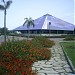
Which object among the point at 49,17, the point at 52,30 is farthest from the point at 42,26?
the point at 49,17

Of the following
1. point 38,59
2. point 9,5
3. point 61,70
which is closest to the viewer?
point 61,70

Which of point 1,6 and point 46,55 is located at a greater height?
point 1,6

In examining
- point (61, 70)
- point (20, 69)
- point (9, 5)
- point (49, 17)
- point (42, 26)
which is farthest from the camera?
point (49, 17)

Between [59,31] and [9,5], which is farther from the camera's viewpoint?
[59,31]

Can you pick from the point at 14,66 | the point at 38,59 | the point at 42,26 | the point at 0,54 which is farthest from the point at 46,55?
the point at 42,26

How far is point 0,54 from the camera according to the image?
467 inches

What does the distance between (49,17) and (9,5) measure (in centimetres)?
7179

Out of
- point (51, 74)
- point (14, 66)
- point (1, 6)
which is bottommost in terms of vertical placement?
point (51, 74)

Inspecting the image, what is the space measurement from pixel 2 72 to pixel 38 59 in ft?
21.1

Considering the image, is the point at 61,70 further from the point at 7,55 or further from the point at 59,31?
the point at 59,31

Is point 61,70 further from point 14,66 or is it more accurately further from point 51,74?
point 14,66

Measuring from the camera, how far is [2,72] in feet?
27.1

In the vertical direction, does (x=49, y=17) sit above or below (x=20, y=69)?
above

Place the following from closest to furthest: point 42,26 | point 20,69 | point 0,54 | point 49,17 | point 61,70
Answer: point 20,69 < point 61,70 < point 0,54 < point 42,26 < point 49,17
